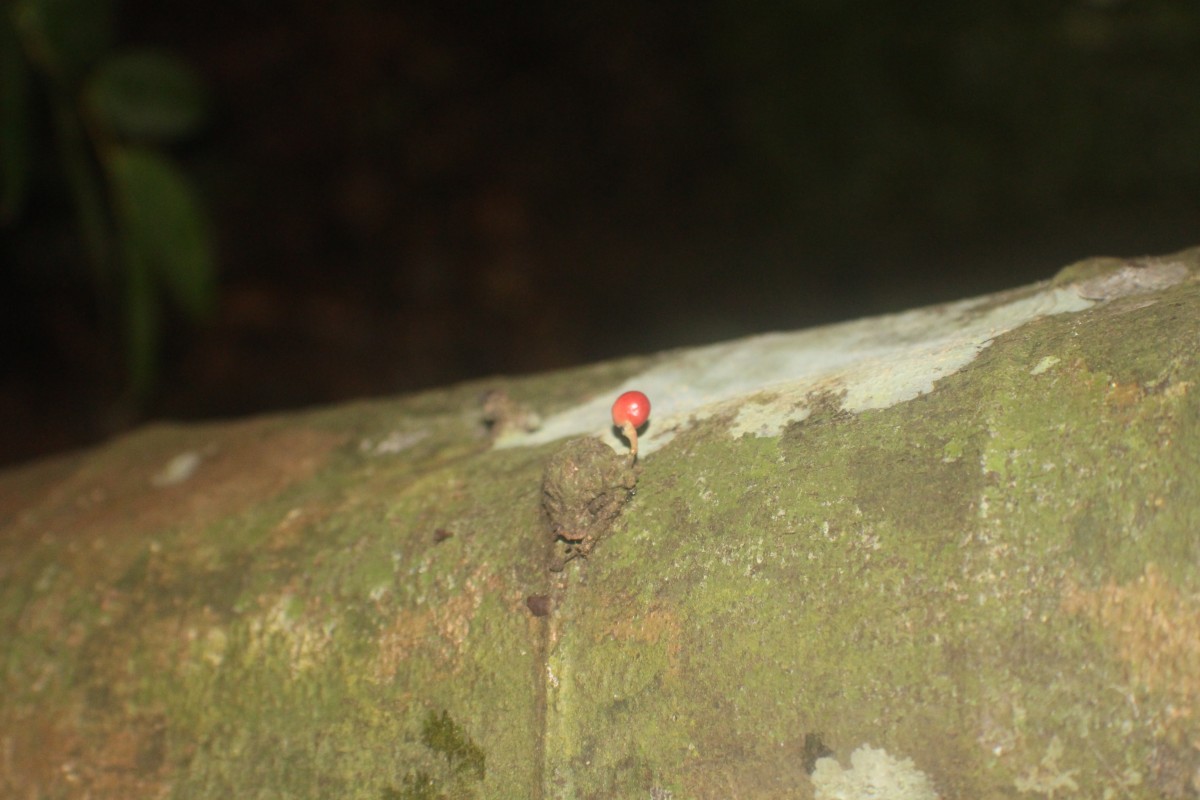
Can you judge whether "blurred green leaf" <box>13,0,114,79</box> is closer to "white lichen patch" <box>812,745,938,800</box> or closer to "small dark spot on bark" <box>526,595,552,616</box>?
"small dark spot on bark" <box>526,595,552,616</box>

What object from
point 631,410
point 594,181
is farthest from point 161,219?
point 594,181

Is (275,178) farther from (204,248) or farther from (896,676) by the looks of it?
(896,676)

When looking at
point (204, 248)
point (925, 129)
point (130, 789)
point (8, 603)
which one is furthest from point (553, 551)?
point (925, 129)

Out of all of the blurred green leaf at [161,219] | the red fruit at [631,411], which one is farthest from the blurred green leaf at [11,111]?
the red fruit at [631,411]

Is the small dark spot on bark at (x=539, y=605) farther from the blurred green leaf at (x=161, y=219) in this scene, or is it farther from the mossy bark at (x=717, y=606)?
the blurred green leaf at (x=161, y=219)

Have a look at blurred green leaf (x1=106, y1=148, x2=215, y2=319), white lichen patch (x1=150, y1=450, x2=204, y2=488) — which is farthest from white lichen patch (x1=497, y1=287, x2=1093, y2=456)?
blurred green leaf (x1=106, y1=148, x2=215, y2=319)

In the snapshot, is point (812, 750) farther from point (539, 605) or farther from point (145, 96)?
point (145, 96)
